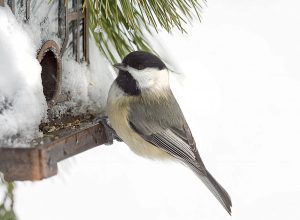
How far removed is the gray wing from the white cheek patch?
0.04 metres

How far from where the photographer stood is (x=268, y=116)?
3949mm

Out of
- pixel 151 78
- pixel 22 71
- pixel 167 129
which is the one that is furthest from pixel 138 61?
pixel 22 71

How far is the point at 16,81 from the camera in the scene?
206cm

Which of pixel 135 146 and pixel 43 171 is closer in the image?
pixel 43 171

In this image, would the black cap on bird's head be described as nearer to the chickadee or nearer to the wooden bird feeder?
the chickadee

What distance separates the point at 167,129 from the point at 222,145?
1.38 metres

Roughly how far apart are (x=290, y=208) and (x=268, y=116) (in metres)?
0.46

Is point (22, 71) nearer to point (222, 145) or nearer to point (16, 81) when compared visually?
point (16, 81)

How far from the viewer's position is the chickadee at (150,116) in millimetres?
2367

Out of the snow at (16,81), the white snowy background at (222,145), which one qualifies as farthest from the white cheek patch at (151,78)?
the white snowy background at (222,145)

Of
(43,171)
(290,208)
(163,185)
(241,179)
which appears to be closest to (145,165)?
(163,185)

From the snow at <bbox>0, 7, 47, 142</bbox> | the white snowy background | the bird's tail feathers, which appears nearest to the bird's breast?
the bird's tail feathers

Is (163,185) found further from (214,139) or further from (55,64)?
(55,64)

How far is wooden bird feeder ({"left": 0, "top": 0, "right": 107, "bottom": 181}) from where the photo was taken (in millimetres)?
1888
